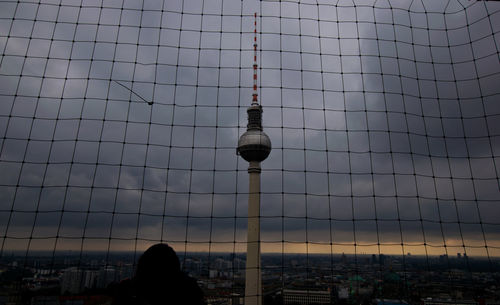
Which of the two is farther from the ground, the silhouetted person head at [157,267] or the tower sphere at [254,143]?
Result: the tower sphere at [254,143]

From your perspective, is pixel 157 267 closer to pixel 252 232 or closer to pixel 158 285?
pixel 158 285

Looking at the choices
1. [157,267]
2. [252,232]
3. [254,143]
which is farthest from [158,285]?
[252,232]

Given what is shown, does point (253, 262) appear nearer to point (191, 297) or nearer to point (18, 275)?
point (18, 275)

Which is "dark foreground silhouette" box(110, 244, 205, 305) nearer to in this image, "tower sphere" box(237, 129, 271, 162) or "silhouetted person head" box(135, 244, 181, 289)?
"silhouetted person head" box(135, 244, 181, 289)

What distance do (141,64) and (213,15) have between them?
1.10m

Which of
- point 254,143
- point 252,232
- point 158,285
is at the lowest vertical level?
point 158,285

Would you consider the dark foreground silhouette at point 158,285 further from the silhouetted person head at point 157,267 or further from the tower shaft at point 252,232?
the tower shaft at point 252,232

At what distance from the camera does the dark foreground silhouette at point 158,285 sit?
1263mm

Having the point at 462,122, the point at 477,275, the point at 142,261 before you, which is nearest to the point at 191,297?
the point at 142,261

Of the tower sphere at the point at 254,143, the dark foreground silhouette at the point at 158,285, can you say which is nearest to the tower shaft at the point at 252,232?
the tower sphere at the point at 254,143

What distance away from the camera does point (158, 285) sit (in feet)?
4.15

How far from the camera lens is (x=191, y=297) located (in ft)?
4.27

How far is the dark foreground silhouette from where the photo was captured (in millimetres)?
1263

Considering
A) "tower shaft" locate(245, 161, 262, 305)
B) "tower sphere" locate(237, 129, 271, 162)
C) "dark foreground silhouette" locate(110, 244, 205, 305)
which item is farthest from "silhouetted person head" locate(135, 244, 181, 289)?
"tower sphere" locate(237, 129, 271, 162)
